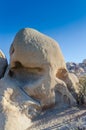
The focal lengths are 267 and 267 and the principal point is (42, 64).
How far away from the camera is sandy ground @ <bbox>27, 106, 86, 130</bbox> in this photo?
841cm

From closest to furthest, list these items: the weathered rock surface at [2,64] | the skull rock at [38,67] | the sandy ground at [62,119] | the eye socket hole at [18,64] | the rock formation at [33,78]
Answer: the sandy ground at [62,119] → the rock formation at [33,78] → the skull rock at [38,67] → the eye socket hole at [18,64] → the weathered rock surface at [2,64]

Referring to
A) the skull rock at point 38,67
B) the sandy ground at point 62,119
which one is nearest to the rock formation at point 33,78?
the skull rock at point 38,67

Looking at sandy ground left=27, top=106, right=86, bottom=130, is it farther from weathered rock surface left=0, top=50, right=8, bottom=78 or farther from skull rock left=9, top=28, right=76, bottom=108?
weathered rock surface left=0, top=50, right=8, bottom=78

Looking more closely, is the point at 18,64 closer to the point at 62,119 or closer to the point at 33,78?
the point at 33,78

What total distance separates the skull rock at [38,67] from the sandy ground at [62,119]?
419mm

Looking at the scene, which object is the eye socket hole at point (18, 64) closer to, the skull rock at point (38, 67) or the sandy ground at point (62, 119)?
the skull rock at point (38, 67)

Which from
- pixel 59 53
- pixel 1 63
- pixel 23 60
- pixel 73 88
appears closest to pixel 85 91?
pixel 73 88

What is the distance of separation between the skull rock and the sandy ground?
0.42m

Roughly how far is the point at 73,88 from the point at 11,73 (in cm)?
277

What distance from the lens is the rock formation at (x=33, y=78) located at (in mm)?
10039

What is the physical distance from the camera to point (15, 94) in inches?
402

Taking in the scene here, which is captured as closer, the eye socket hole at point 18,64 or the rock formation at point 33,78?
the rock formation at point 33,78

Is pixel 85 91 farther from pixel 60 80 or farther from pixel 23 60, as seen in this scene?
pixel 23 60

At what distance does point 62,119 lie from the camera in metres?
9.68
